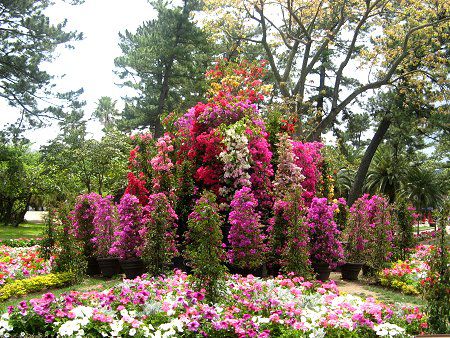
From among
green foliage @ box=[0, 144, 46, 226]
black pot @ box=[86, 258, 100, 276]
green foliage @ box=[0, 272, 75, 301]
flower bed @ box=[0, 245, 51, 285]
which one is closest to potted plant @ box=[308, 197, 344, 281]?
green foliage @ box=[0, 272, 75, 301]

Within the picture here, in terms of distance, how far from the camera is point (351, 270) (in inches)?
426

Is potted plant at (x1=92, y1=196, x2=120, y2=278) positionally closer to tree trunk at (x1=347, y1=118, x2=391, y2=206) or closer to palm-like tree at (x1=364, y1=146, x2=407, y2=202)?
tree trunk at (x1=347, y1=118, x2=391, y2=206)

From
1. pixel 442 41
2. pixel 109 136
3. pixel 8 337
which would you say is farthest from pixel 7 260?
pixel 442 41

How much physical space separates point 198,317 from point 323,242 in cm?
548

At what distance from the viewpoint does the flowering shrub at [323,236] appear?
32.5ft

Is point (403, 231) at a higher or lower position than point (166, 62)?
lower

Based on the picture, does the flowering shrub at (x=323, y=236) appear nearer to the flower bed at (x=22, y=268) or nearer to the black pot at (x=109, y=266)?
the black pot at (x=109, y=266)

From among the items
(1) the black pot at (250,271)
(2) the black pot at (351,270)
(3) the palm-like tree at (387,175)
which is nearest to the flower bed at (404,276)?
(2) the black pot at (351,270)

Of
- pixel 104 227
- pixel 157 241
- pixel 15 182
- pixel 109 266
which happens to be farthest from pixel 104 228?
pixel 15 182

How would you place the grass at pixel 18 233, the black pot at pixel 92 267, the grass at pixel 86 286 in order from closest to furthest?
the grass at pixel 86 286 → the black pot at pixel 92 267 → the grass at pixel 18 233

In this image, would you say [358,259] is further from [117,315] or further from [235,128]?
[117,315]

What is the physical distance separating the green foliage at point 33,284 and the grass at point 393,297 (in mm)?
5749

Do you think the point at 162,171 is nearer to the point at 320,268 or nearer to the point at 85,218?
the point at 85,218

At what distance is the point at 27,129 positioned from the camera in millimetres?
22297
